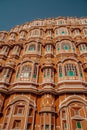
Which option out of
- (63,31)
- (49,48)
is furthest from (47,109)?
(63,31)

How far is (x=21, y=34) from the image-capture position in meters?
27.7

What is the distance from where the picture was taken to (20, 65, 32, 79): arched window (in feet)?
58.0

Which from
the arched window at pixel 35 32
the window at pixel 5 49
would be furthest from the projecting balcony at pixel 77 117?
the arched window at pixel 35 32

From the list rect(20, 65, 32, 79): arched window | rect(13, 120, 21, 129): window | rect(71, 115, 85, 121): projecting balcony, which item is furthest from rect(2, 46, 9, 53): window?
rect(71, 115, 85, 121): projecting balcony

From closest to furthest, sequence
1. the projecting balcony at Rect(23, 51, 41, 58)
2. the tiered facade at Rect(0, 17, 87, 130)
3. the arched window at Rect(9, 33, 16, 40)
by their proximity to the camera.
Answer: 1. the tiered facade at Rect(0, 17, 87, 130)
2. the projecting balcony at Rect(23, 51, 41, 58)
3. the arched window at Rect(9, 33, 16, 40)

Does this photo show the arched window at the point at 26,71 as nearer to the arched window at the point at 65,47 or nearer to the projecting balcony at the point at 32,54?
the projecting balcony at the point at 32,54

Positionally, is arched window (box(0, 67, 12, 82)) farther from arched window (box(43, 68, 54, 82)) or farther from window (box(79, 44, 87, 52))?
window (box(79, 44, 87, 52))

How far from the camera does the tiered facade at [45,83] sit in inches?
532

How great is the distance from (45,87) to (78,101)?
3979mm

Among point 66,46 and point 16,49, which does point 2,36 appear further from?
point 66,46

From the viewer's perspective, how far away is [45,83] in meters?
16.5

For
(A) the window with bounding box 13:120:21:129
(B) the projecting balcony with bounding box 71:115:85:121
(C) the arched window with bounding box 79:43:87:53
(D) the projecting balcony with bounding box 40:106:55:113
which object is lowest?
(A) the window with bounding box 13:120:21:129

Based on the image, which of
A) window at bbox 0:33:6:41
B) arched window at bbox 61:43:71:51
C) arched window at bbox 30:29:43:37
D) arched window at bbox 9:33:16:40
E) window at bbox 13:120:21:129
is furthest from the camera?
window at bbox 0:33:6:41

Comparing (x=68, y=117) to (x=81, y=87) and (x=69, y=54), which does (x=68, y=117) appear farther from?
(x=69, y=54)
